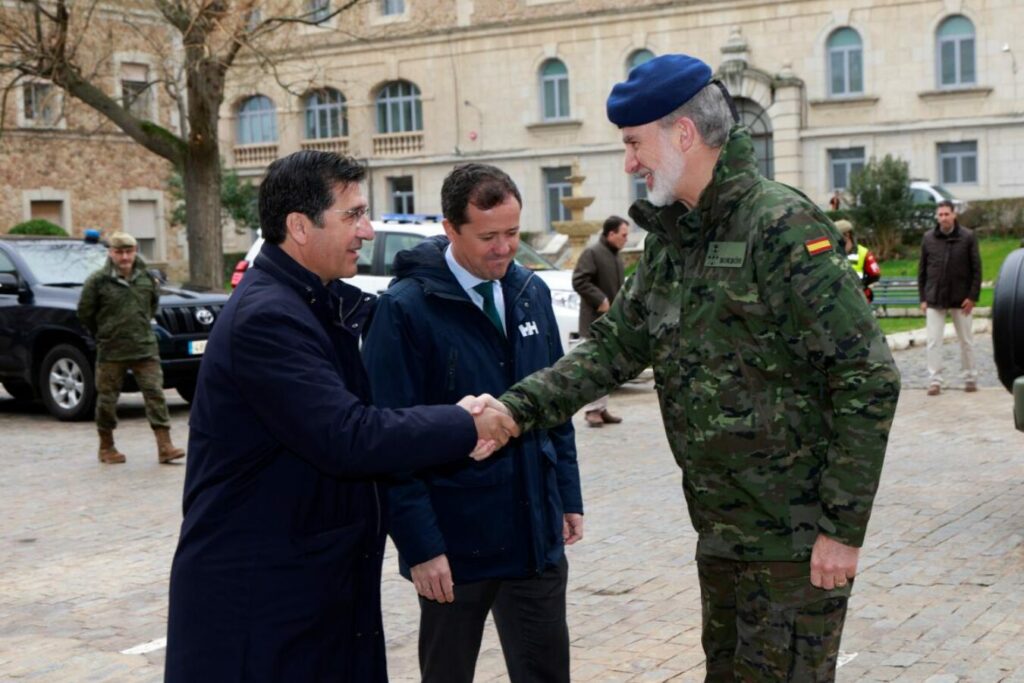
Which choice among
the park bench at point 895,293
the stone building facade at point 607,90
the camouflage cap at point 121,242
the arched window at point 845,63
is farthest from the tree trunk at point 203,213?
the arched window at point 845,63

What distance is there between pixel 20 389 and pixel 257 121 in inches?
1451

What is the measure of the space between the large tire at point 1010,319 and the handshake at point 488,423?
5142 mm

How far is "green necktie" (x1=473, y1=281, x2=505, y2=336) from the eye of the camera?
445 cm

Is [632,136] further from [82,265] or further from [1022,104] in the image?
[1022,104]

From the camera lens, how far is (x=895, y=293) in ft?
78.9

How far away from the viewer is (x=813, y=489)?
11.9 ft

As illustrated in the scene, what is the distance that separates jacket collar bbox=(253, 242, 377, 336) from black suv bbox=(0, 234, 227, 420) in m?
11.3

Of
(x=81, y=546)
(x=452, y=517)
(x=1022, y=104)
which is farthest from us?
(x=1022, y=104)

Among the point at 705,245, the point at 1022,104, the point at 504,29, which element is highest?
the point at 504,29

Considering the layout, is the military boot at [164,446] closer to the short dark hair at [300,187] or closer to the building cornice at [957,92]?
the short dark hair at [300,187]

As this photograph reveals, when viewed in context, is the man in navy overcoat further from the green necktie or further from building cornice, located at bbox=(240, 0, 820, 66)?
building cornice, located at bbox=(240, 0, 820, 66)

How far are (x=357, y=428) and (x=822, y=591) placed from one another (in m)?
1.26

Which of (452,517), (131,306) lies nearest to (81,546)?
(131,306)

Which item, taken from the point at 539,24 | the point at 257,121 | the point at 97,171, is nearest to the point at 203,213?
Result: the point at 97,171
